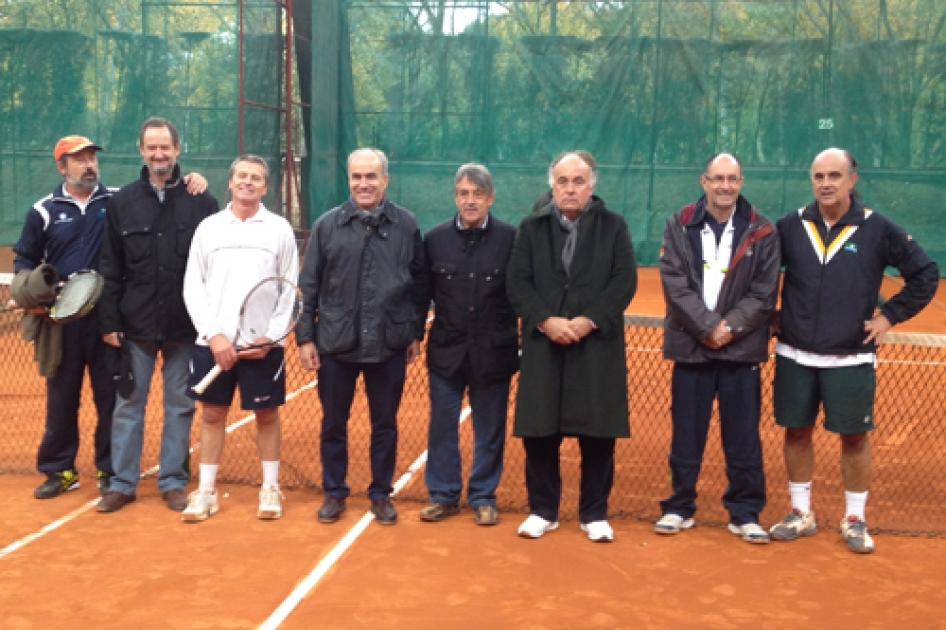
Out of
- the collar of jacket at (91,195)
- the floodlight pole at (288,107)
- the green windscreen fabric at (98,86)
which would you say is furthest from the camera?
the floodlight pole at (288,107)

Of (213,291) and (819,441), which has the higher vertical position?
(213,291)

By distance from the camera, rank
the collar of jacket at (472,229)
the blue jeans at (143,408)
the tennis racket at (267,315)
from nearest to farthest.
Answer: the tennis racket at (267,315) → the collar of jacket at (472,229) → the blue jeans at (143,408)

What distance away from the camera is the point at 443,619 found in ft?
12.3

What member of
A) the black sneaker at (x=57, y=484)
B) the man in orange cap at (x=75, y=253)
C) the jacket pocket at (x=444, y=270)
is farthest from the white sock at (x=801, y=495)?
the black sneaker at (x=57, y=484)

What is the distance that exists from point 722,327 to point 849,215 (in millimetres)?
742

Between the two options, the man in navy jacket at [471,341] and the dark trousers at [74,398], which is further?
the dark trousers at [74,398]

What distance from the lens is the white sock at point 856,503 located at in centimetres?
464

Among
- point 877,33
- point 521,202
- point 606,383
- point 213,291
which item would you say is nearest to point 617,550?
point 606,383

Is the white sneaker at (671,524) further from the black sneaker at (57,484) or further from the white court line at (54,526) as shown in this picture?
the black sneaker at (57,484)

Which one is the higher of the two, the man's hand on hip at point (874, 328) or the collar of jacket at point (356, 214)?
the collar of jacket at point (356, 214)

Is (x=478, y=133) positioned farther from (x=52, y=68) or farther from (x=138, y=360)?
(x=138, y=360)

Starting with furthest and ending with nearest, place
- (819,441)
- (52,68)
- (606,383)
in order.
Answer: (52,68)
(819,441)
(606,383)

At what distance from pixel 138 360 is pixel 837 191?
329cm

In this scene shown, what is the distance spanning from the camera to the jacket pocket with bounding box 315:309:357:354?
474 cm
